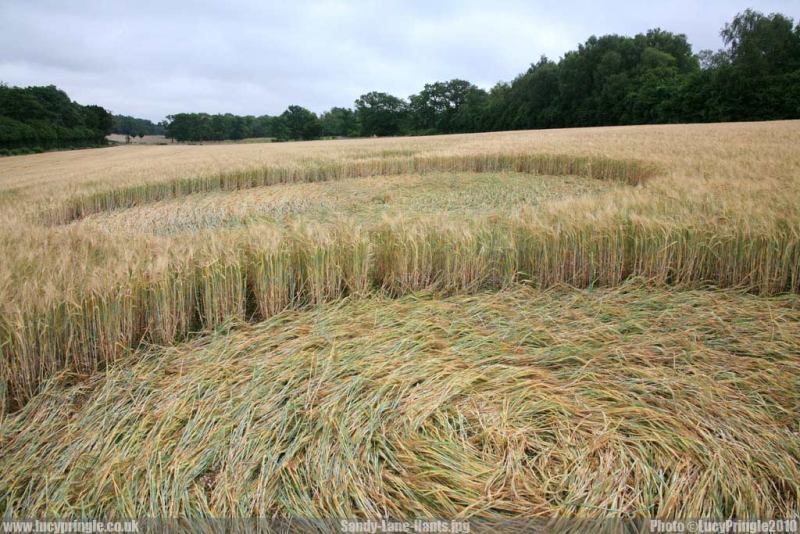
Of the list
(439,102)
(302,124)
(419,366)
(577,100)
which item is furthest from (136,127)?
(419,366)

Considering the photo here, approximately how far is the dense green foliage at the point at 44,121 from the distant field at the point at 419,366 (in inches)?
1822

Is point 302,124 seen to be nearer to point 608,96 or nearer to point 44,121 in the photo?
point 44,121

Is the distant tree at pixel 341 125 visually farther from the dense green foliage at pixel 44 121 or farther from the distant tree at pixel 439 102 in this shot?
the dense green foliage at pixel 44 121

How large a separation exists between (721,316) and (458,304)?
1.61m

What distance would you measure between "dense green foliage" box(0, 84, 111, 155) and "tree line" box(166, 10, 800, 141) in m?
22.8

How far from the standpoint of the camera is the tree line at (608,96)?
37.7 m

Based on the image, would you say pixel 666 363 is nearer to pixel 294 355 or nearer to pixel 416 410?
pixel 416 410

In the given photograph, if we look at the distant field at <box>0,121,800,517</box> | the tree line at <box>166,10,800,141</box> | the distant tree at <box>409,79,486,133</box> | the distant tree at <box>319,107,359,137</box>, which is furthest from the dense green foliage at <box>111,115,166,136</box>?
the distant field at <box>0,121,800,517</box>

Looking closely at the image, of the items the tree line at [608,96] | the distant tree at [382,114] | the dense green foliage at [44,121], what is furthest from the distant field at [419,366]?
the distant tree at [382,114]

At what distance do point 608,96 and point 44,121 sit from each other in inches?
2488

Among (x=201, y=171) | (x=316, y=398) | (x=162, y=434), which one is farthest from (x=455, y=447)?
(x=201, y=171)

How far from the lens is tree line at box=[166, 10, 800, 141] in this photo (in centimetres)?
3772

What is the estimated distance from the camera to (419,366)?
7.09 ft

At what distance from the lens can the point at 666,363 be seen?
2166 millimetres
